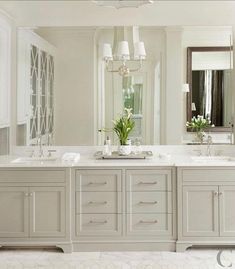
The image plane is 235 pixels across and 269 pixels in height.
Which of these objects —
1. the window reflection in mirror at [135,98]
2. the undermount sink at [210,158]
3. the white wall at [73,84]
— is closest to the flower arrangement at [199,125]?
the undermount sink at [210,158]

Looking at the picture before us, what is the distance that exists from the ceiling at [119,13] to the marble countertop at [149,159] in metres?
1.15

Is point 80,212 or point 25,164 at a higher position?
point 25,164

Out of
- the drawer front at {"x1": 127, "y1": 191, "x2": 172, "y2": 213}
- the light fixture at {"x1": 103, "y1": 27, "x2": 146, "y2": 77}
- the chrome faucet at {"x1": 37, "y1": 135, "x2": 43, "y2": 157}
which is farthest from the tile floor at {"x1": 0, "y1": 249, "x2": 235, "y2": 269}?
the light fixture at {"x1": 103, "y1": 27, "x2": 146, "y2": 77}

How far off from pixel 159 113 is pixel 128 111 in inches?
11.2

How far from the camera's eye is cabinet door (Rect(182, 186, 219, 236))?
380 centimetres

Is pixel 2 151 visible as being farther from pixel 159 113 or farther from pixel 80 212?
pixel 159 113

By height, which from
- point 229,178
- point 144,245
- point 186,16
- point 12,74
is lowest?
point 144,245

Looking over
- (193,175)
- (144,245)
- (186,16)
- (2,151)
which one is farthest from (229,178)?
(2,151)

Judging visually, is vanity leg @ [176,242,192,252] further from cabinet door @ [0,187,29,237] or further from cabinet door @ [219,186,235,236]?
cabinet door @ [0,187,29,237]

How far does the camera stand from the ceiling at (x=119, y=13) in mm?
4305

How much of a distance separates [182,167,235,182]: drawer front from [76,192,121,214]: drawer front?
582mm

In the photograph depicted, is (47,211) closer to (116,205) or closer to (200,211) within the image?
(116,205)

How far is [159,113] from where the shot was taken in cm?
429

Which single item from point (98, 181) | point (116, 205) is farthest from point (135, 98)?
point (116, 205)
